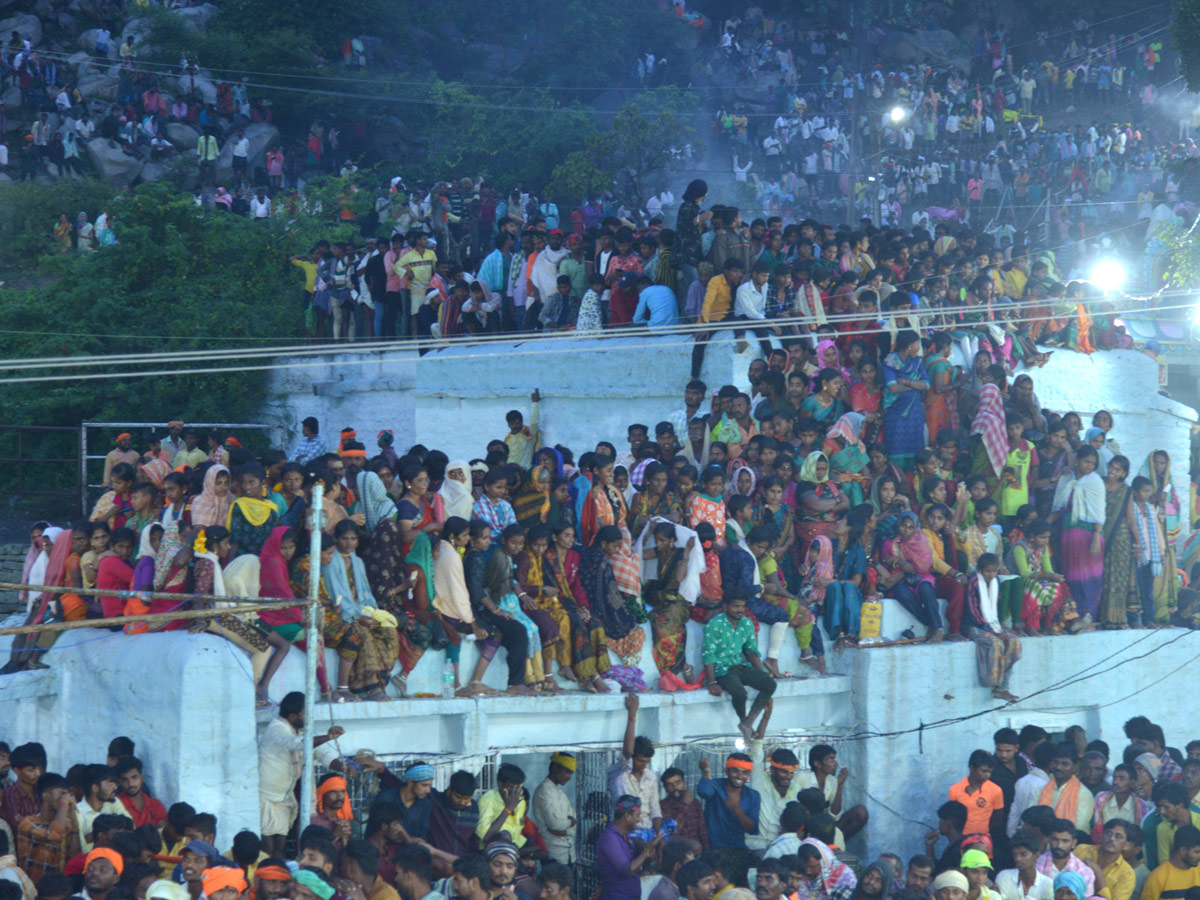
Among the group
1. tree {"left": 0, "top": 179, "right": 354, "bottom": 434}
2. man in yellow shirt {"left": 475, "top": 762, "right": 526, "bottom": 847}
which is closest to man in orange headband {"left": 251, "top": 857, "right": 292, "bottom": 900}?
man in yellow shirt {"left": 475, "top": 762, "right": 526, "bottom": 847}

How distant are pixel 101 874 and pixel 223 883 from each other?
703 millimetres

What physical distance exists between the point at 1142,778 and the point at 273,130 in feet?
78.5

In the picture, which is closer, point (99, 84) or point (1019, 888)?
point (1019, 888)

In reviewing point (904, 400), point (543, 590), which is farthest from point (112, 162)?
point (543, 590)

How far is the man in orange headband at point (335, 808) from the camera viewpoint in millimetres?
8695

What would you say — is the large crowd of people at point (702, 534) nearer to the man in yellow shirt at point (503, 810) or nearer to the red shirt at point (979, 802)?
the man in yellow shirt at point (503, 810)

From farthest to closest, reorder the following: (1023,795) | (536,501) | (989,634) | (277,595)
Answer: (989,634) < (536,501) < (1023,795) < (277,595)

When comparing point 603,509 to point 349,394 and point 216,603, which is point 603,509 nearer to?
point 216,603

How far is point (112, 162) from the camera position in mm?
27938

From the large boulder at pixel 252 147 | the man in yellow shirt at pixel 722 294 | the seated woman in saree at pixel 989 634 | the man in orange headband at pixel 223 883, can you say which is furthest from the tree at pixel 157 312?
the man in orange headband at pixel 223 883

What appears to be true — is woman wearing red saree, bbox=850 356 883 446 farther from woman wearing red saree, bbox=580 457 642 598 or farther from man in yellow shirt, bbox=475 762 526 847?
man in yellow shirt, bbox=475 762 526 847

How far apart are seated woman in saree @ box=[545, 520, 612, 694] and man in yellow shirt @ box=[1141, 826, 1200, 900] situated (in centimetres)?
407

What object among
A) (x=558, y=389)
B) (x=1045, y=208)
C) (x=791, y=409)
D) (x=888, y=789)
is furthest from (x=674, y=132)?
(x=888, y=789)

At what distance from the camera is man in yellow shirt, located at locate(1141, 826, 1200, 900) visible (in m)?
10.1
